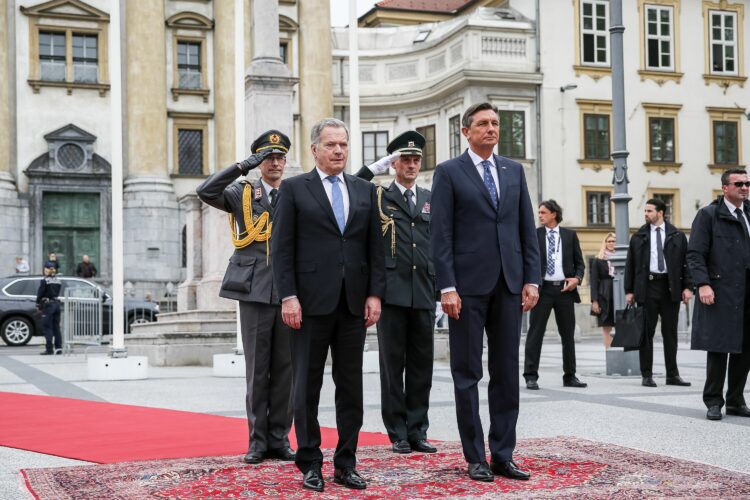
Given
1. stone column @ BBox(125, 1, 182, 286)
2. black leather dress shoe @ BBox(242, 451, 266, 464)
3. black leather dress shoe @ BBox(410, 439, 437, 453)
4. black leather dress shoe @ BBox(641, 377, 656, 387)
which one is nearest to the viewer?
black leather dress shoe @ BBox(242, 451, 266, 464)

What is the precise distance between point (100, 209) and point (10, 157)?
378 cm

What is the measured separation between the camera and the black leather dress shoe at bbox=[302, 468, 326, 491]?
5.70m

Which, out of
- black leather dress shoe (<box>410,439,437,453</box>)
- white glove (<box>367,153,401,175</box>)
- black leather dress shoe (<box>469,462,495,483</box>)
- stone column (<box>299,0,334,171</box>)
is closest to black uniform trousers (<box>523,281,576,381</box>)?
white glove (<box>367,153,401,175</box>)

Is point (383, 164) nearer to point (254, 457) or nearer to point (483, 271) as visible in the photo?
point (483, 271)

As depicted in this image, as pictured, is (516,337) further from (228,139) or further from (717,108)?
(717,108)

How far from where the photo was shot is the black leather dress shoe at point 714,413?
8922 millimetres

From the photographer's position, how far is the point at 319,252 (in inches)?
237

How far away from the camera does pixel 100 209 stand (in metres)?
40.8

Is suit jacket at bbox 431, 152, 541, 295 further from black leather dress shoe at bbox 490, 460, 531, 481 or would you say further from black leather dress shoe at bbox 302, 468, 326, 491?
black leather dress shoe at bbox 302, 468, 326, 491

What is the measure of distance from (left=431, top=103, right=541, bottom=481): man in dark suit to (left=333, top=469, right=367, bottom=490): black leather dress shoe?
2.39 feet

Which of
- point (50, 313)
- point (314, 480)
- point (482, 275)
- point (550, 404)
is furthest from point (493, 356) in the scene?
point (50, 313)

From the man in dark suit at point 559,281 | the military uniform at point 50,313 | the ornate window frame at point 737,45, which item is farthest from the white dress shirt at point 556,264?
the ornate window frame at point 737,45

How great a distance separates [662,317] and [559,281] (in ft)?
4.15

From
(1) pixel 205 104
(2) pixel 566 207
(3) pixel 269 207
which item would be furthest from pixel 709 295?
(1) pixel 205 104
